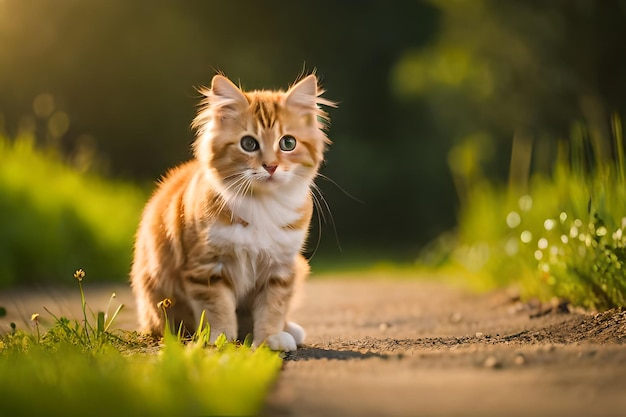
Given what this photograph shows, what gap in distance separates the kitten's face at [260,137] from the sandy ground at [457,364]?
2.56 ft

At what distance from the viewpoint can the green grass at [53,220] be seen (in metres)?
6.11

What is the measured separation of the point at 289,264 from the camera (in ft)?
11.6

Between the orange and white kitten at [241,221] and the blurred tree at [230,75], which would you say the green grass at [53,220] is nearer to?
the orange and white kitten at [241,221]

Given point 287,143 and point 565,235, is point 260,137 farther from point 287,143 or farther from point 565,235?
point 565,235

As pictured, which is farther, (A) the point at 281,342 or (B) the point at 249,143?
(B) the point at 249,143

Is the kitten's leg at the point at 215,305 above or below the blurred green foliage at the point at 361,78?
below

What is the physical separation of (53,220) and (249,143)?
370cm

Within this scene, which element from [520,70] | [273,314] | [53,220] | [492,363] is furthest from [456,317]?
[520,70]

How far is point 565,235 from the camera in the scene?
172 inches

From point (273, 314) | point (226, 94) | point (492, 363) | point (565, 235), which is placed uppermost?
point (226, 94)

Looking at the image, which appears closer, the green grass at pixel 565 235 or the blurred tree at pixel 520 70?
the green grass at pixel 565 235

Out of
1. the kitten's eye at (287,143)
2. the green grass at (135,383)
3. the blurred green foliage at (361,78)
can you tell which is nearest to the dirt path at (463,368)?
the green grass at (135,383)

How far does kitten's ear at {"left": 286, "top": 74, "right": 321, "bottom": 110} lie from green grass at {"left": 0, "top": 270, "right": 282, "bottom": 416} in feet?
4.23

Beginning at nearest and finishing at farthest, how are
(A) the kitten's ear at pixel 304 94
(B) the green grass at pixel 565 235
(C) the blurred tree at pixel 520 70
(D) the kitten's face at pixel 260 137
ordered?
(D) the kitten's face at pixel 260 137 → (A) the kitten's ear at pixel 304 94 → (B) the green grass at pixel 565 235 → (C) the blurred tree at pixel 520 70
